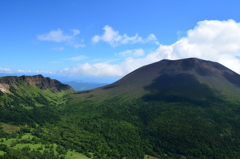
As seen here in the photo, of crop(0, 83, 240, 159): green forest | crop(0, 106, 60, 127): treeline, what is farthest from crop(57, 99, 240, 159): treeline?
crop(0, 106, 60, 127): treeline

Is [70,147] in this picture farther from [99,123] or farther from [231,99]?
[231,99]

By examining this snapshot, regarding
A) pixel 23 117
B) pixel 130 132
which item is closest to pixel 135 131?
pixel 130 132

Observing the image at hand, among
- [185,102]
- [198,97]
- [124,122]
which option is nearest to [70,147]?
[124,122]

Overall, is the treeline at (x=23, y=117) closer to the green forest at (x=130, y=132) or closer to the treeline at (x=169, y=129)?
the green forest at (x=130, y=132)

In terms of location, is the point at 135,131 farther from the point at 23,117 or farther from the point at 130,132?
the point at 23,117

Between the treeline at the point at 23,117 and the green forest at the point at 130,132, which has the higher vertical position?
the treeline at the point at 23,117

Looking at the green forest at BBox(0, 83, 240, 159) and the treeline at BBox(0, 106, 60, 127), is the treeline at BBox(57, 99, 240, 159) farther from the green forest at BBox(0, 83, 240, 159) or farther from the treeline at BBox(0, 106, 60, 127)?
the treeline at BBox(0, 106, 60, 127)

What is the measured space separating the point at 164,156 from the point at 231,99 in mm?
130758

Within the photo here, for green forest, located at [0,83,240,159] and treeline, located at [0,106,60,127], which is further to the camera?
treeline, located at [0,106,60,127]

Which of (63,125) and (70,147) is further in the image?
(63,125)

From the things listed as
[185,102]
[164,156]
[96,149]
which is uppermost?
[185,102]

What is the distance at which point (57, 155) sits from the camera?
91.9m

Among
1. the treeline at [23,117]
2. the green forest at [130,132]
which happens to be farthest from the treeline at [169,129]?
the treeline at [23,117]

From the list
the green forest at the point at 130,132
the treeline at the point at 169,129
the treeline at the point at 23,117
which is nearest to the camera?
the green forest at the point at 130,132
